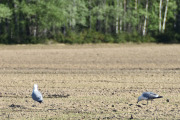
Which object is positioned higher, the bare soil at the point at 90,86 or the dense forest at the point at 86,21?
the dense forest at the point at 86,21

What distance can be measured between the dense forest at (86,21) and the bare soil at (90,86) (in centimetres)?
1266

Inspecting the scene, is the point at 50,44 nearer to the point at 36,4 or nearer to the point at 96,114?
the point at 36,4

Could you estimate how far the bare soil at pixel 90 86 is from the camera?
894 centimetres

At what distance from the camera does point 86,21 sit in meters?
45.2

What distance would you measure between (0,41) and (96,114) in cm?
2871

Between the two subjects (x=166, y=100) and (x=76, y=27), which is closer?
(x=166, y=100)

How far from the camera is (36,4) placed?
37156 millimetres

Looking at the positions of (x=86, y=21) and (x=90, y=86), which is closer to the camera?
(x=90, y=86)

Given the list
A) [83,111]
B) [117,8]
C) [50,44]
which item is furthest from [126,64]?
[117,8]

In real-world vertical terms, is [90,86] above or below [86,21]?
below

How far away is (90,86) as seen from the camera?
13.0 m

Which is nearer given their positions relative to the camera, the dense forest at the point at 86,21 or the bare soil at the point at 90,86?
the bare soil at the point at 90,86

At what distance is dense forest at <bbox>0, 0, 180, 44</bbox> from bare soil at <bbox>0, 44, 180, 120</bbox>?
1266 cm

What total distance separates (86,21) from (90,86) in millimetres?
32825
